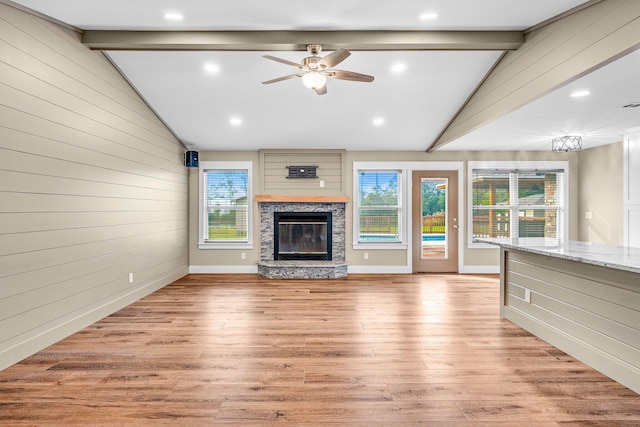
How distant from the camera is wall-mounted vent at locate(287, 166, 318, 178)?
20.7ft

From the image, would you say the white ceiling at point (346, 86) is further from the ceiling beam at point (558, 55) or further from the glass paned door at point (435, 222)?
the glass paned door at point (435, 222)

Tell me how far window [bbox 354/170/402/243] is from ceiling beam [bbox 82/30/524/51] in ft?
10.6

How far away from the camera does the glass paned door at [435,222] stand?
21.1ft

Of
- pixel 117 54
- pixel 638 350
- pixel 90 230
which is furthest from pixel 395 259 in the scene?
pixel 117 54

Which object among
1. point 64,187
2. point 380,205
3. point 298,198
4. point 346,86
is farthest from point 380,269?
point 64,187

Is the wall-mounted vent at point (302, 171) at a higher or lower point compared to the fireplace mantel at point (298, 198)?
higher

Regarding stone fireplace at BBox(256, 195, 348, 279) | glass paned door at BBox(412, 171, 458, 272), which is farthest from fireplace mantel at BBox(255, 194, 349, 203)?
glass paned door at BBox(412, 171, 458, 272)

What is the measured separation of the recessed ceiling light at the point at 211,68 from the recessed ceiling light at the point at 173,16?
0.76 m

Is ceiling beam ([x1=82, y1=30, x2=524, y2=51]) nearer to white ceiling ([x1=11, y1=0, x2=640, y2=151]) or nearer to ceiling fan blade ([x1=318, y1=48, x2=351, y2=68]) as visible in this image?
white ceiling ([x1=11, y1=0, x2=640, y2=151])

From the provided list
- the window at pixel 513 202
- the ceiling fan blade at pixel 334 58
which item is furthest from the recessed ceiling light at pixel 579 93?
the window at pixel 513 202

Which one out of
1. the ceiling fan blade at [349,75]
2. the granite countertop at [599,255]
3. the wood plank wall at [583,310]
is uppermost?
the ceiling fan blade at [349,75]

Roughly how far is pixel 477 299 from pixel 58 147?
522 cm

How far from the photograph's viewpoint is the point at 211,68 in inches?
156

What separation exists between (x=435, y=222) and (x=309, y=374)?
4744 mm
